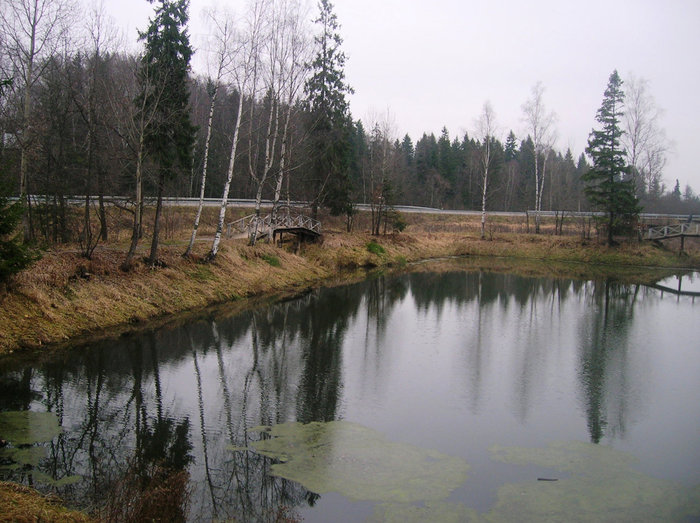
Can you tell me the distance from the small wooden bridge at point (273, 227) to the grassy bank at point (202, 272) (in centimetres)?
99

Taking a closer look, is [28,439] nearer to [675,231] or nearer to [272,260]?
[272,260]

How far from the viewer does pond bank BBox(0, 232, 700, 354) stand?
48.1ft

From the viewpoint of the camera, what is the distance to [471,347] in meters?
17.1

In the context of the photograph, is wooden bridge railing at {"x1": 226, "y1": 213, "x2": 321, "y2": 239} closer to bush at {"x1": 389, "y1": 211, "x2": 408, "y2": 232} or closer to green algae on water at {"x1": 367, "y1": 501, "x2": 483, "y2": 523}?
bush at {"x1": 389, "y1": 211, "x2": 408, "y2": 232}

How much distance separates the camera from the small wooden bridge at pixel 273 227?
29.3 meters

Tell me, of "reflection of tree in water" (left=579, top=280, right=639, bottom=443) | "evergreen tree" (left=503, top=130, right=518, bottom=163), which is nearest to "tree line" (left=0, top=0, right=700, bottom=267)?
"reflection of tree in water" (left=579, top=280, right=639, bottom=443)

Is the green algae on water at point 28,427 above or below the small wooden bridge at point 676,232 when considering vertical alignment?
below

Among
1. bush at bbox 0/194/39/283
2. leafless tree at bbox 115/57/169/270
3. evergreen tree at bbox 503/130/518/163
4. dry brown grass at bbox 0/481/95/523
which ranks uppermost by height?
evergreen tree at bbox 503/130/518/163

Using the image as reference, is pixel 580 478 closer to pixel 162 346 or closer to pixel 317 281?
pixel 162 346

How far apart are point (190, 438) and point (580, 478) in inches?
259

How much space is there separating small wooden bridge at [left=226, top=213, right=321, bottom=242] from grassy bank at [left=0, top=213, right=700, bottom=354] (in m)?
0.99

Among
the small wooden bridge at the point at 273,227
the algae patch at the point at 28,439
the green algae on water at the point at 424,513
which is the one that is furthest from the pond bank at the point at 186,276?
the green algae on water at the point at 424,513

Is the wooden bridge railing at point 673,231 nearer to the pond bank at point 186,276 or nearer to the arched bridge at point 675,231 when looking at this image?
the arched bridge at point 675,231

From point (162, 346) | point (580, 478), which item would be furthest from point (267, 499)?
point (162, 346)
